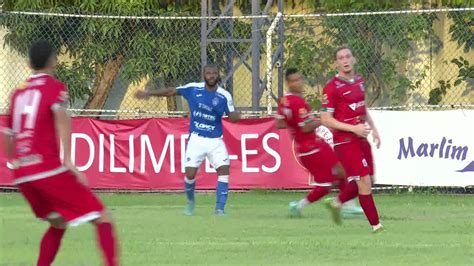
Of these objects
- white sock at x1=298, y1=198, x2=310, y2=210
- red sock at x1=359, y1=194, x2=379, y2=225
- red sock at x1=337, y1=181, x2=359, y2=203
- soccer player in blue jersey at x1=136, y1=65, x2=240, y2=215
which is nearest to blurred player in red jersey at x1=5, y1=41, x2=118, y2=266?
red sock at x1=359, y1=194, x2=379, y2=225

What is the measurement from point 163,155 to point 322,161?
20.7 feet

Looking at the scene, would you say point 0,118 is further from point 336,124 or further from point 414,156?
point 336,124

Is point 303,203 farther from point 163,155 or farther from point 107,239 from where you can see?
point 107,239

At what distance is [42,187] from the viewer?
9180mm

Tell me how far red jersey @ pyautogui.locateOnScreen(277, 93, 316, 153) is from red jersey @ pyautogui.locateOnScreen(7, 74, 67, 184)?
6202 mm

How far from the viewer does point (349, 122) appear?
45.7ft

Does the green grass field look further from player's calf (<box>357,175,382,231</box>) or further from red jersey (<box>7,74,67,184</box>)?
red jersey (<box>7,74,67,184</box>)

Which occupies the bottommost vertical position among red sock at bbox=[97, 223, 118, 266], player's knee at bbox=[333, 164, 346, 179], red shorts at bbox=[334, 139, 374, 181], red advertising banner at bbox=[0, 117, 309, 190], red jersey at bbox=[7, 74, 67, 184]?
red advertising banner at bbox=[0, 117, 309, 190]

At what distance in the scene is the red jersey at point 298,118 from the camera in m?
15.2

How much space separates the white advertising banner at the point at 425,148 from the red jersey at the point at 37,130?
38.0 feet

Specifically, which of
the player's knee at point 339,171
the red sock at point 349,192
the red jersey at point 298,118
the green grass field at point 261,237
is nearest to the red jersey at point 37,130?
the green grass field at point 261,237

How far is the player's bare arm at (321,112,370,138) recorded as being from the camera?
44.8ft

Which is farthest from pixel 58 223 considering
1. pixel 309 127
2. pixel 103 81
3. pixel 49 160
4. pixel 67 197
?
pixel 103 81

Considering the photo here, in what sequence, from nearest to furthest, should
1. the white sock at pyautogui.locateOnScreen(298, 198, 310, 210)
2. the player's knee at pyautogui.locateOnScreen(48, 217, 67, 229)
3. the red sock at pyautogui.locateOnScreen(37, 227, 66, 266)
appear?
the player's knee at pyautogui.locateOnScreen(48, 217, 67, 229), the red sock at pyautogui.locateOnScreen(37, 227, 66, 266), the white sock at pyautogui.locateOnScreen(298, 198, 310, 210)
